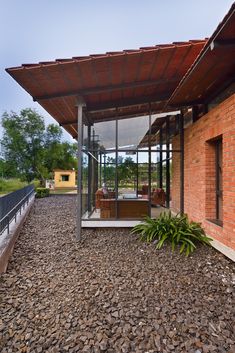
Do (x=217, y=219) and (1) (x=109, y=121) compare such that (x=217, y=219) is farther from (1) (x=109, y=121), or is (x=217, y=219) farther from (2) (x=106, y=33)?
(2) (x=106, y=33)

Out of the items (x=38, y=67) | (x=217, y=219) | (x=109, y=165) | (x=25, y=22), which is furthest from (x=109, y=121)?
(x=25, y=22)

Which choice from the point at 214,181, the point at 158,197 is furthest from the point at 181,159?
the point at 158,197

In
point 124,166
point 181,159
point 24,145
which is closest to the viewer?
point 181,159

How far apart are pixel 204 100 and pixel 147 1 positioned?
11.4 m

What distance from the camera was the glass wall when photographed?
6793 millimetres

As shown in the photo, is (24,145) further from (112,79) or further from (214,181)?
(214,181)

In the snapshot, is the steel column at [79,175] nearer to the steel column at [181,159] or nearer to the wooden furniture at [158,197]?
the steel column at [181,159]

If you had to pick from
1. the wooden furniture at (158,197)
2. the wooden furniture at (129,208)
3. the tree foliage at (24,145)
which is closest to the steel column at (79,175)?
the wooden furniture at (129,208)

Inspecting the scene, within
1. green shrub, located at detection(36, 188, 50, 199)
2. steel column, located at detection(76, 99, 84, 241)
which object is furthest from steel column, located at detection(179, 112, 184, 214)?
green shrub, located at detection(36, 188, 50, 199)

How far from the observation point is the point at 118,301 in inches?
138

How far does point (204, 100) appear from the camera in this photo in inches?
242

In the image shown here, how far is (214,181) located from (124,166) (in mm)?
2842

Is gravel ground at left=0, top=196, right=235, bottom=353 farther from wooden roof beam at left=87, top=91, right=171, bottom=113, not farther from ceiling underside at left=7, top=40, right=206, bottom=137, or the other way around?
wooden roof beam at left=87, top=91, right=171, bottom=113

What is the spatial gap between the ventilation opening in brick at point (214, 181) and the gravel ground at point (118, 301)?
0.84 m
